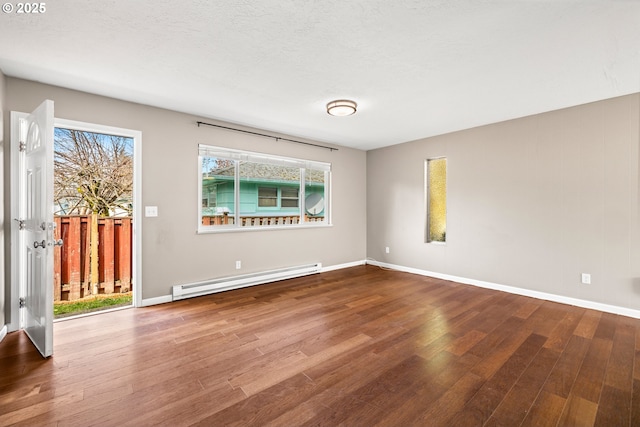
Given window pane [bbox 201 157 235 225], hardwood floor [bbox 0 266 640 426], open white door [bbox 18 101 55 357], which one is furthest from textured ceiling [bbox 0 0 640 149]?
hardwood floor [bbox 0 266 640 426]

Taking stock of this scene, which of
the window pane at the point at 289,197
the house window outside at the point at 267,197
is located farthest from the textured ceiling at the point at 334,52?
the window pane at the point at 289,197

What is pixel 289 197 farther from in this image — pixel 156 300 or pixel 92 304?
pixel 92 304

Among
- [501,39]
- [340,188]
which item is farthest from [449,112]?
[340,188]

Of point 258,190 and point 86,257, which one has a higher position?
point 258,190

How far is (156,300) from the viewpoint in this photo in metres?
3.54

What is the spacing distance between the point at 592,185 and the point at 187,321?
497 centimetres

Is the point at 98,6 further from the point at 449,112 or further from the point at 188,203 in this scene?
the point at 449,112

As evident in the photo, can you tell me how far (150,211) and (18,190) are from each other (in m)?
1.15

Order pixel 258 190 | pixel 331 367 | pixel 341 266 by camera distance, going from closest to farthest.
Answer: pixel 331 367 → pixel 258 190 → pixel 341 266

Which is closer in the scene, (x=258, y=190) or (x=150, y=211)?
(x=150, y=211)

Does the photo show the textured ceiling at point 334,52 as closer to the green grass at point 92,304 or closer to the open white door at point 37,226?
the open white door at point 37,226

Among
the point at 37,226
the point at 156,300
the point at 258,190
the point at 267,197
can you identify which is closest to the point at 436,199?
the point at 267,197

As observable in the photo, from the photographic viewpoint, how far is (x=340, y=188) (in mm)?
5684

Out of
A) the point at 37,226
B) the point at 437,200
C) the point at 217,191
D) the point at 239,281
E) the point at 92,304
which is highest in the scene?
the point at 217,191
